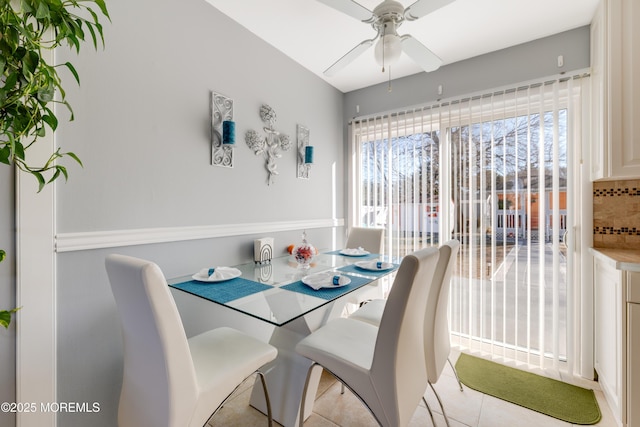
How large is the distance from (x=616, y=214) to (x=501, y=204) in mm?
691

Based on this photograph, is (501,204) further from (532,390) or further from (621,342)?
(532,390)

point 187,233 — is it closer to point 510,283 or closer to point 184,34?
point 184,34

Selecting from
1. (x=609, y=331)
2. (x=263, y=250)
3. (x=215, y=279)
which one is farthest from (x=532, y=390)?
(x=215, y=279)

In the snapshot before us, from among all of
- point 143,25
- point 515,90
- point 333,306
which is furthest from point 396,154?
point 143,25

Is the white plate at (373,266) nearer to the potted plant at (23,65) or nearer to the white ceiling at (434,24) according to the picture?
the potted plant at (23,65)

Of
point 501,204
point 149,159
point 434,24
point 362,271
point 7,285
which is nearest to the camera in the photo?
point 7,285

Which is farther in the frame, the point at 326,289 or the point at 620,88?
the point at 620,88

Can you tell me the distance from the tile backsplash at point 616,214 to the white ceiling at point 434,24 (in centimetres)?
120

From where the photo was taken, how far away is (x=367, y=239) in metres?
2.68

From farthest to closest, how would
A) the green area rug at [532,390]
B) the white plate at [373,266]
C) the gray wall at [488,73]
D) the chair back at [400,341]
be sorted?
the gray wall at [488,73]
the white plate at [373,266]
the green area rug at [532,390]
the chair back at [400,341]

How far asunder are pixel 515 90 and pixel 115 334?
3.19 m

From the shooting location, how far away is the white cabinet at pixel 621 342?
141 centimetres

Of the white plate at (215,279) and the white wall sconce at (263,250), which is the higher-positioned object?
the white wall sconce at (263,250)

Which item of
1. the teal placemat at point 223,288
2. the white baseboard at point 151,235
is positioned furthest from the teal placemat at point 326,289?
the white baseboard at point 151,235
